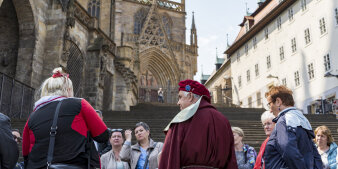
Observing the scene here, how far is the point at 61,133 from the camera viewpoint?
3.04 metres

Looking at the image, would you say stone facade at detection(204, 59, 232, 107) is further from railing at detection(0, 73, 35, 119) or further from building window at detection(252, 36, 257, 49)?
railing at detection(0, 73, 35, 119)

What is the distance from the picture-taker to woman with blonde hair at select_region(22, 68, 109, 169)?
117 inches

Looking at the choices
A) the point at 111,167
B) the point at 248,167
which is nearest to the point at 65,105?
the point at 111,167

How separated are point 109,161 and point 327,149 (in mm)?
3009

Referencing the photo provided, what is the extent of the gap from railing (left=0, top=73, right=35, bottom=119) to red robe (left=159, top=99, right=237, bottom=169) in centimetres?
1156

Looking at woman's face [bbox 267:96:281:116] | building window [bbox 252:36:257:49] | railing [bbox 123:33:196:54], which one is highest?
railing [bbox 123:33:196:54]

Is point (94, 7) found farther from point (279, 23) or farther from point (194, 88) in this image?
point (194, 88)

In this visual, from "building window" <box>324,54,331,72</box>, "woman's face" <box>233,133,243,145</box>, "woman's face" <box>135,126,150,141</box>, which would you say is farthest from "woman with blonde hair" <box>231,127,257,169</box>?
"building window" <box>324,54,331,72</box>

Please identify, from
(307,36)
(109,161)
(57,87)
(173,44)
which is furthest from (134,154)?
(173,44)

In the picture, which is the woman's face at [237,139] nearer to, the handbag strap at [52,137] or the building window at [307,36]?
the handbag strap at [52,137]

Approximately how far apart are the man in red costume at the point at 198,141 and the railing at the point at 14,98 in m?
11.6

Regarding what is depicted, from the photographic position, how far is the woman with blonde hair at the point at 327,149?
4.95 metres

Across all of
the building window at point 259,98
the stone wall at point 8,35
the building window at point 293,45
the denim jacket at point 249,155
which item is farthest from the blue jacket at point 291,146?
the building window at point 259,98

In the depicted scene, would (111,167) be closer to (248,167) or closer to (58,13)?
(248,167)
